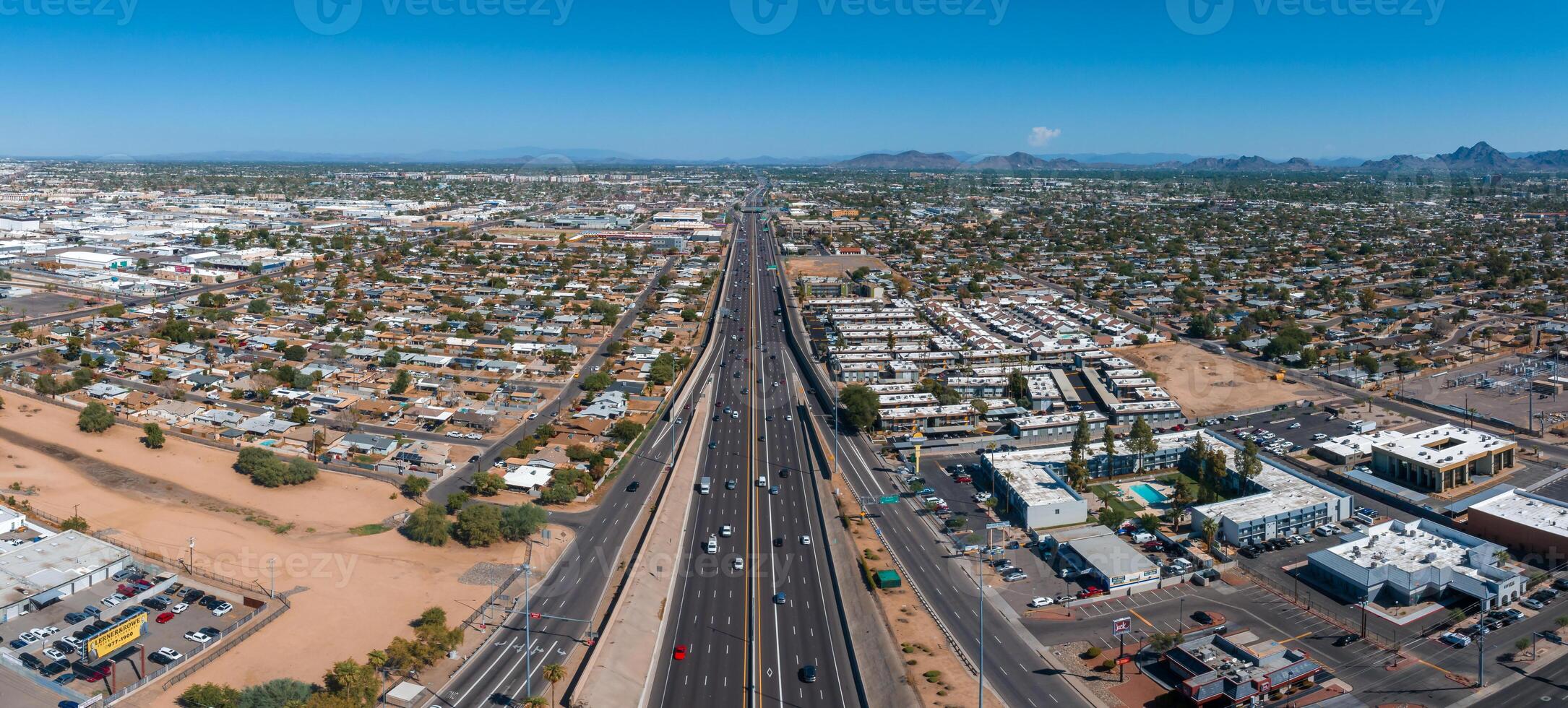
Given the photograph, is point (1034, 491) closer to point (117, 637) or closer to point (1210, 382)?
point (1210, 382)

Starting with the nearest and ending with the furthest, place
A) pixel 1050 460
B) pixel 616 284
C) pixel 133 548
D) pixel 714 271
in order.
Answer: pixel 133 548, pixel 1050 460, pixel 616 284, pixel 714 271

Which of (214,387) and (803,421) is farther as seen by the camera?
(214,387)

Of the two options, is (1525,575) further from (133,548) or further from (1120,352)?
(133,548)

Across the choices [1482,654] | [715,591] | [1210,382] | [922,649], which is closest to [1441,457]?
[1210,382]

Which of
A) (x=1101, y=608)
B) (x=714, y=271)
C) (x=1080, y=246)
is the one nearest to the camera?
(x=1101, y=608)

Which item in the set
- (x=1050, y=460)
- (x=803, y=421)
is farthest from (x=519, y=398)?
(x=1050, y=460)

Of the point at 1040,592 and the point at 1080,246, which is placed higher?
the point at 1080,246
